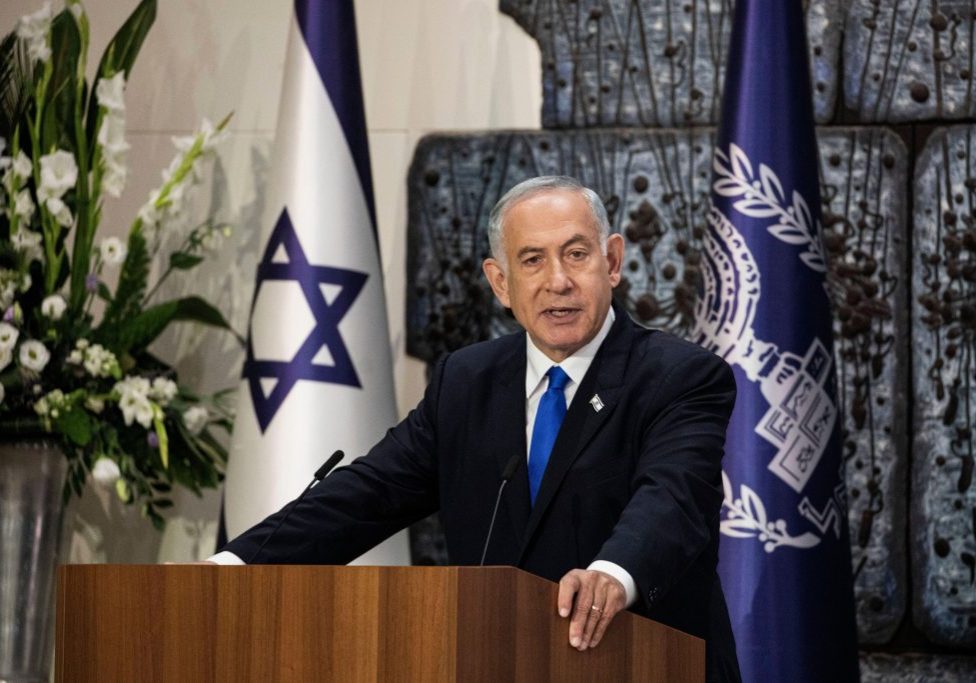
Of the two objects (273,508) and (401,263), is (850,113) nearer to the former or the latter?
(401,263)

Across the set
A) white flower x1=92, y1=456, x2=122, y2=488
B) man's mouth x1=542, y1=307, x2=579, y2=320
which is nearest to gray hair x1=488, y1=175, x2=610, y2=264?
man's mouth x1=542, y1=307, x2=579, y2=320

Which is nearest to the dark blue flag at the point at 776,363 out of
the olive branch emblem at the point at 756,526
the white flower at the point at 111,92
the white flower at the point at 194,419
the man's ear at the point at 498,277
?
the olive branch emblem at the point at 756,526

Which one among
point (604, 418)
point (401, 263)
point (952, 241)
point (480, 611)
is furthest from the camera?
point (401, 263)

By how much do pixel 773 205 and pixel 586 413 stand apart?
4.54 ft

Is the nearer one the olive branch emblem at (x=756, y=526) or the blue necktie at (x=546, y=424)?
the blue necktie at (x=546, y=424)

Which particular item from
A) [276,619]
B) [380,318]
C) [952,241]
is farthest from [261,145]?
[276,619]

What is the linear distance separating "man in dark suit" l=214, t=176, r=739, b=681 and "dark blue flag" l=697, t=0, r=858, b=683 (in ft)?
3.22

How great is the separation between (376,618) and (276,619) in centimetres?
15

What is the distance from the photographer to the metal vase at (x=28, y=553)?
3.95m

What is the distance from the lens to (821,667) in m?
3.64

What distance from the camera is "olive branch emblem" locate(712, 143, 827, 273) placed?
12.5 feet

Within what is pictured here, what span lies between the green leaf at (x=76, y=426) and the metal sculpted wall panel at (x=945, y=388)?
2323 mm

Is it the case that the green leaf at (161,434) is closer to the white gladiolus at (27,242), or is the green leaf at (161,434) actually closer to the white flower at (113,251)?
the white flower at (113,251)

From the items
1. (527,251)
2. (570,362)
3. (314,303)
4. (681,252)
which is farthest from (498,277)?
(681,252)
